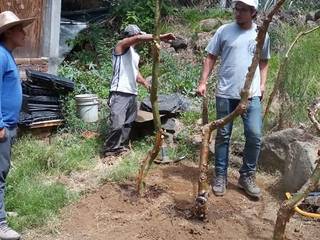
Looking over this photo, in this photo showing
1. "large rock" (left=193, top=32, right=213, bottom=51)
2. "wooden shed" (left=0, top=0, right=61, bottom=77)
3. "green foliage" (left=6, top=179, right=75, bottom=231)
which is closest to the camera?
"green foliage" (left=6, top=179, right=75, bottom=231)

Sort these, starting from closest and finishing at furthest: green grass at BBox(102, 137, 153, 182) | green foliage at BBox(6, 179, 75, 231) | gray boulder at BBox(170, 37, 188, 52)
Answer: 1. green foliage at BBox(6, 179, 75, 231)
2. green grass at BBox(102, 137, 153, 182)
3. gray boulder at BBox(170, 37, 188, 52)

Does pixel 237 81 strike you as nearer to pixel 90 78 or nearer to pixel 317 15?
pixel 90 78

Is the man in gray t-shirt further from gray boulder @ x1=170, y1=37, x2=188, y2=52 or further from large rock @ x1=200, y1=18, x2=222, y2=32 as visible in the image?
large rock @ x1=200, y1=18, x2=222, y2=32

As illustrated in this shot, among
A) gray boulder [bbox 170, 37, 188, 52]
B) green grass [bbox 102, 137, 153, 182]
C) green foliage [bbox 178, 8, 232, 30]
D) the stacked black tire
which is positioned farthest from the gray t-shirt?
green foliage [bbox 178, 8, 232, 30]

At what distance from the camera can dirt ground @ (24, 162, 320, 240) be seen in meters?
4.55

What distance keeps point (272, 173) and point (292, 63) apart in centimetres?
181

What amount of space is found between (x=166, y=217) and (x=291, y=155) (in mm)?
1650

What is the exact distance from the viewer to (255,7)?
5020 millimetres

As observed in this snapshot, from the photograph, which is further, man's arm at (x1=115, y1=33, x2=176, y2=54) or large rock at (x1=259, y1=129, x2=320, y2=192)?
man's arm at (x1=115, y1=33, x2=176, y2=54)

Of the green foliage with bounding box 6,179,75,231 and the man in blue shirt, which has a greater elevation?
the man in blue shirt

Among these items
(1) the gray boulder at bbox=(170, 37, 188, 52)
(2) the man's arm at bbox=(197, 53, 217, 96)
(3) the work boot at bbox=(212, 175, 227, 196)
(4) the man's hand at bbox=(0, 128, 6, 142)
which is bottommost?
(3) the work boot at bbox=(212, 175, 227, 196)

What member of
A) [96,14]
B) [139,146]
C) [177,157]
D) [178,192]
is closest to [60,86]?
[139,146]

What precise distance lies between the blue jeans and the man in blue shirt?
196 centimetres

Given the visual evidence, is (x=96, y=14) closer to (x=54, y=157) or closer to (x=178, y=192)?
(x=54, y=157)
